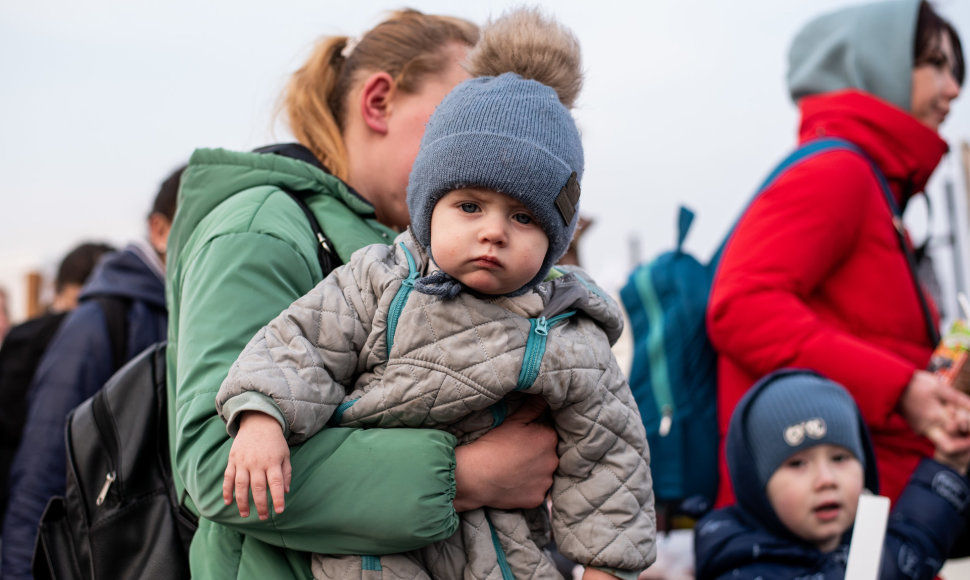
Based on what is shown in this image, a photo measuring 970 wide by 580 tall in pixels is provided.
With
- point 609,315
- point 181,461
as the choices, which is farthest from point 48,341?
point 609,315

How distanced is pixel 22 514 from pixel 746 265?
292 cm

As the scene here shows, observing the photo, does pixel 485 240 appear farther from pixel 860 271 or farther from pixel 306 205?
pixel 860 271

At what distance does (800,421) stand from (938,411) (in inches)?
17.7

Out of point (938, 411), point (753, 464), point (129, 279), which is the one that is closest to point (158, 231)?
point (129, 279)

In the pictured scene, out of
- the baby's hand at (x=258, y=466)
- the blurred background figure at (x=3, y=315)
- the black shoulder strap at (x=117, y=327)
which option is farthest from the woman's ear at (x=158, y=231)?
the blurred background figure at (x=3, y=315)

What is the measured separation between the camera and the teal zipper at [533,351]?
1504 millimetres

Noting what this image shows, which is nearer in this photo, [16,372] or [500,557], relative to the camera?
[500,557]

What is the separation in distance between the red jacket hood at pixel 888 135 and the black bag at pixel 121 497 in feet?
8.00

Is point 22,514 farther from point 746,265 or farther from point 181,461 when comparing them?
point 746,265

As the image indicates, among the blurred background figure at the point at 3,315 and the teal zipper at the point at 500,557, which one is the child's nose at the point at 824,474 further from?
the blurred background figure at the point at 3,315

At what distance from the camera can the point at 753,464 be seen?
9.01ft

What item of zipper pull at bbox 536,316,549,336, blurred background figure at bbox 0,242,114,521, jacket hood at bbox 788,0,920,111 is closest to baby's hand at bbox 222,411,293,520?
zipper pull at bbox 536,316,549,336

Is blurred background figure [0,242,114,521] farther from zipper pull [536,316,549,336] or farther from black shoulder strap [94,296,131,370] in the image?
zipper pull [536,316,549,336]

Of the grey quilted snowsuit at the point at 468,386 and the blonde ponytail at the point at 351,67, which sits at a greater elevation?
the blonde ponytail at the point at 351,67
